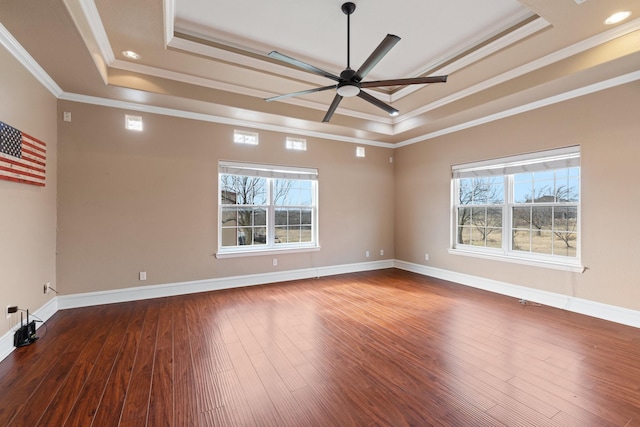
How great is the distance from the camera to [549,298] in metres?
4.00

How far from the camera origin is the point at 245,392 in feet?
6.88

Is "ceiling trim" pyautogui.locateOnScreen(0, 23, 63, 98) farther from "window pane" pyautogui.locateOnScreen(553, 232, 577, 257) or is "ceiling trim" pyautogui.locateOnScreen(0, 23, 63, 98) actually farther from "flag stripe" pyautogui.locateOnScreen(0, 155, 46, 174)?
"window pane" pyautogui.locateOnScreen(553, 232, 577, 257)

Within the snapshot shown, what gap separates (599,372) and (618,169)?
8.14 ft

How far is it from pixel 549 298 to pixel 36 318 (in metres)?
6.36

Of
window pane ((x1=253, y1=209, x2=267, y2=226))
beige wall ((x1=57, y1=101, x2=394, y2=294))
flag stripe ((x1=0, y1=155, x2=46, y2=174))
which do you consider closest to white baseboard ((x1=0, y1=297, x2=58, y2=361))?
beige wall ((x1=57, y1=101, x2=394, y2=294))

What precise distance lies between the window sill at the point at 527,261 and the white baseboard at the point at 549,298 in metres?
0.36

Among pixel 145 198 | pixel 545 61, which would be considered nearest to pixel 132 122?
pixel 145 198

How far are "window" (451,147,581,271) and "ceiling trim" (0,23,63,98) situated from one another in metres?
5.96

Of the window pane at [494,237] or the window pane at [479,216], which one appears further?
the window pane at [479,216]

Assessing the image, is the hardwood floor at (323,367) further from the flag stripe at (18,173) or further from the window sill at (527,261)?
the flag stripe at (18,173)

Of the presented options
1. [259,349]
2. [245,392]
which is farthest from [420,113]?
[245,392]

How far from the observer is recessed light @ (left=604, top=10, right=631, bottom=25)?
265 cm

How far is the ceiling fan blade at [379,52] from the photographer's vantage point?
2.26m

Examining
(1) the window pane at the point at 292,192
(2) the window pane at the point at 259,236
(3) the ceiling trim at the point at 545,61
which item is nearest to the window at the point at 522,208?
(3) the ceiling trim at the point at 545,61
